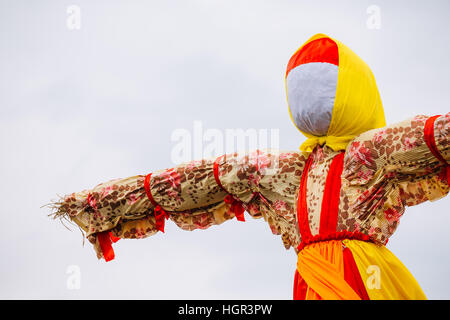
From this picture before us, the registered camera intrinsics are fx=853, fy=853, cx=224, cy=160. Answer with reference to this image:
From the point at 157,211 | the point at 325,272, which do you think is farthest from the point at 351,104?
the point at 157,211

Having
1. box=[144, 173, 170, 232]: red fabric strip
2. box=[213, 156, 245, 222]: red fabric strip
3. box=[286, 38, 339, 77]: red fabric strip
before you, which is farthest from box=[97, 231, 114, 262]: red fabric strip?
box=[286, 38, 339, 77]: red fabric strip

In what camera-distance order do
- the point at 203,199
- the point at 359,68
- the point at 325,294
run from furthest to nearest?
the point at 203,199, the point at 359,68, the point at 325,294

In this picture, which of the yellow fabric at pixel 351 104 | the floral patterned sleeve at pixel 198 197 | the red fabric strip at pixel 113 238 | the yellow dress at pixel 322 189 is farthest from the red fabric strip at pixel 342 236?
the red fabric strip at pixel 113 238

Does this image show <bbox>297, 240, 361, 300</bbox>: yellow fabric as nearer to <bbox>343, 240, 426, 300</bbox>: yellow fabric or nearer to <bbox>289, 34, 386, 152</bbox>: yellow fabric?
<bbox>343, 240, 426, 300</bbox>: yellow fabric

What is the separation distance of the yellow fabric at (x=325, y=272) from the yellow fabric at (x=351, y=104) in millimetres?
558

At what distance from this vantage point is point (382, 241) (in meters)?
→ 4.34

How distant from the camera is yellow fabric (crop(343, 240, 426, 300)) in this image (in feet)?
13.8

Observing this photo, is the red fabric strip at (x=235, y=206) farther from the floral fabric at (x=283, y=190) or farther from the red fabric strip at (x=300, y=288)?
the red fabric strip at (x=300, y=288)

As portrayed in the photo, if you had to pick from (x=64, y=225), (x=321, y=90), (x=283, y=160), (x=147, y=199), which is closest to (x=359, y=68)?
(x=321, y=90)

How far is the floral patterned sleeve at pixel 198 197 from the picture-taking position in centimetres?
472

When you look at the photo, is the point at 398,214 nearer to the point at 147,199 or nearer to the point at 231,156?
the point at 231,156

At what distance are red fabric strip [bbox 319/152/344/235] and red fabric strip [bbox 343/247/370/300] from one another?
0.55ft

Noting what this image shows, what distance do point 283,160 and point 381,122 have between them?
57 cm

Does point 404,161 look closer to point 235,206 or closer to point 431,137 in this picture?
point 431,137
